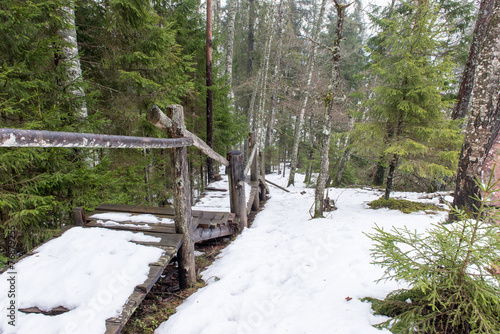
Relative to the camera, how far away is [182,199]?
2.57 metres

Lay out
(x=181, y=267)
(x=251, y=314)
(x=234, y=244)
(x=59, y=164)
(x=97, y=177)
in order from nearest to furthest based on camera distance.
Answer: (x=251, y=314) < (x=181, y=267) < (x=59, y=164) < (x=97, y=177) < (x=234, y=244)

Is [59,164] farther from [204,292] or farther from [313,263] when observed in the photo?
[313,263]

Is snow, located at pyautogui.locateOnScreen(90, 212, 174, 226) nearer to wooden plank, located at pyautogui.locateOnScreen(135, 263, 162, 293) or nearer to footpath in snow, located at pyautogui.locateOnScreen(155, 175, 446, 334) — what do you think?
wooden plank, located at pyautogui.locateOnScreen(135, 263, 162, 293)

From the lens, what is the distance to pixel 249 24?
18.9 meters

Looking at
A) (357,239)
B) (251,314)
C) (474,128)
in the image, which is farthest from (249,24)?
(251,314)

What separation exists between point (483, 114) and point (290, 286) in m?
5.00

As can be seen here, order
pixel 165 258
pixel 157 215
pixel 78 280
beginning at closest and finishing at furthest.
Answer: pixel 78 280
pixel 165 258
pixel 157 215

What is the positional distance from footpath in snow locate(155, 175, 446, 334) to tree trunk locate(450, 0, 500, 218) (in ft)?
3.88

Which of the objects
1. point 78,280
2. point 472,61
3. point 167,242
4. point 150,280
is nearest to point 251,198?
point 167,242

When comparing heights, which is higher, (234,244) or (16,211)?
(16,211)

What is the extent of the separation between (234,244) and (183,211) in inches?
76.9

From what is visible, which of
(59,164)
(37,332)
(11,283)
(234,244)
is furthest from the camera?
(234,244)

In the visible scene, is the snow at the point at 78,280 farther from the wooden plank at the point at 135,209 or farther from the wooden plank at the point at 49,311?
the wooden plank at the point at 135,209

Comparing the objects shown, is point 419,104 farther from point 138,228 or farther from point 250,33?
point 250,33
